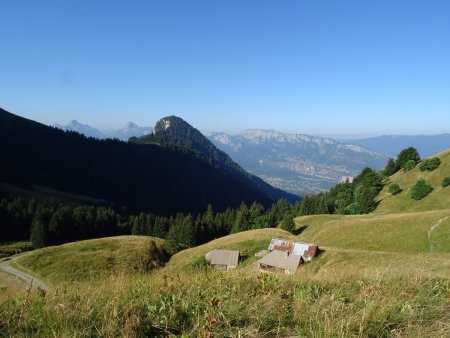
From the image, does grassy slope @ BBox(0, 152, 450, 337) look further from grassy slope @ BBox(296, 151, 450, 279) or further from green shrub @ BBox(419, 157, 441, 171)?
green shrub @ BBox(419, 157, 441, 171)

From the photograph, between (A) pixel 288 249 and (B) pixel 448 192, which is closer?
(A) pixel 288 249

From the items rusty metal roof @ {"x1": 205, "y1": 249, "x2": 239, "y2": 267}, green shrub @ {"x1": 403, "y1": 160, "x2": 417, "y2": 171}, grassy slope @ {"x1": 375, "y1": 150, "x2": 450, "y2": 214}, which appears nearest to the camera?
rusty metal roof @ {"x1": 205, "y1": 249, "x2": 239, "y2": 267}

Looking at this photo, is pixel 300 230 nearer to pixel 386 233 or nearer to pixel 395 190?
pixel 386 233

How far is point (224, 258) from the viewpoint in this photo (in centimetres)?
4919

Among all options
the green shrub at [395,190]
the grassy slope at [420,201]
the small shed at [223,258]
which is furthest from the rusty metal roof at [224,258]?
the green shrub at [395,190]

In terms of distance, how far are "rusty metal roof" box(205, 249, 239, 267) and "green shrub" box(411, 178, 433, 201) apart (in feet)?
161

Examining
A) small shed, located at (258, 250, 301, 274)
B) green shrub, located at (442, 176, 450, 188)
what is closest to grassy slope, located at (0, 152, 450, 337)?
small shed, located at (258, 250, 301, 274)

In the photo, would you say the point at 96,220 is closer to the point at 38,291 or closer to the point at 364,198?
the point at 364,198

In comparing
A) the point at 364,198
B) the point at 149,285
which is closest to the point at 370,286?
the point at 149,285

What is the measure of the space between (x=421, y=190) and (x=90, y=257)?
67933 millimetres

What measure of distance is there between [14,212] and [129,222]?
3155 cm

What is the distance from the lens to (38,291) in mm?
6340

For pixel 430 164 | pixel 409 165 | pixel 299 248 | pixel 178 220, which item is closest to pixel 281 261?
pixel 299 248

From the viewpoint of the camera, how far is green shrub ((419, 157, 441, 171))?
85562 millimetres
